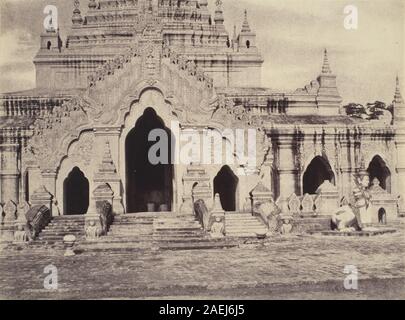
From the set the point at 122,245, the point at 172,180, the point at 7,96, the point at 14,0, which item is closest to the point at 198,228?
the point at 122,245

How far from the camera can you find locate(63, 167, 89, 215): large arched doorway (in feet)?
111

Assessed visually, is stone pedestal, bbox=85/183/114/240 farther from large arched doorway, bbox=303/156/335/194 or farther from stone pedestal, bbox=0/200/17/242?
large arched doorway, bbox=303/156/335/194

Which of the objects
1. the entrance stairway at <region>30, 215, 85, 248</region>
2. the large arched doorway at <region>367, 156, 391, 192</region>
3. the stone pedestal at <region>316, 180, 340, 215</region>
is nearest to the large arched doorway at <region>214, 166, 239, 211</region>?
the stone pedestal at <region>316, 180, 340, 215</region>

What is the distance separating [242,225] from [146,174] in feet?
28.3

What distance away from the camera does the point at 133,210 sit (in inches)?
1387

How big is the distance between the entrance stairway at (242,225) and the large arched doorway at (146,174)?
4.59m

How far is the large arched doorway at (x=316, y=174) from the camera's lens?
37031mm

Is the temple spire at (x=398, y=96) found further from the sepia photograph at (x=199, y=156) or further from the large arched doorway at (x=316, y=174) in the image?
the large arched doorway at (x=316, y=174)

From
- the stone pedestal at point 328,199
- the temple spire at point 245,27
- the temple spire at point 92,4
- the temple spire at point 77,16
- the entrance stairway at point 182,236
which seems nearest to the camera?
the entrance stairway at point 182,236

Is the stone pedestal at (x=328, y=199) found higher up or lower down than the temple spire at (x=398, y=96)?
lower down

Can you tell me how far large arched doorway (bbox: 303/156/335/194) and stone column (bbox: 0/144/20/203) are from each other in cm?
1432

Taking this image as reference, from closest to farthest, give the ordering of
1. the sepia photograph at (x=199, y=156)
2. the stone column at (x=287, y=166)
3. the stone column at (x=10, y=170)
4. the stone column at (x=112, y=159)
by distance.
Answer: the sepia photograph at (x=199, y=156) < the stone column at (x=112, y=159) < the stone column at (x=10, y=170) < the stone column at (x=287, y=166)

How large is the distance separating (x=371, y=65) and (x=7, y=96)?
17.6 metres

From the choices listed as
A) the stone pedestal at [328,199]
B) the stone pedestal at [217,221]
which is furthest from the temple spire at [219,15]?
the stone pedestal at [217,221]
